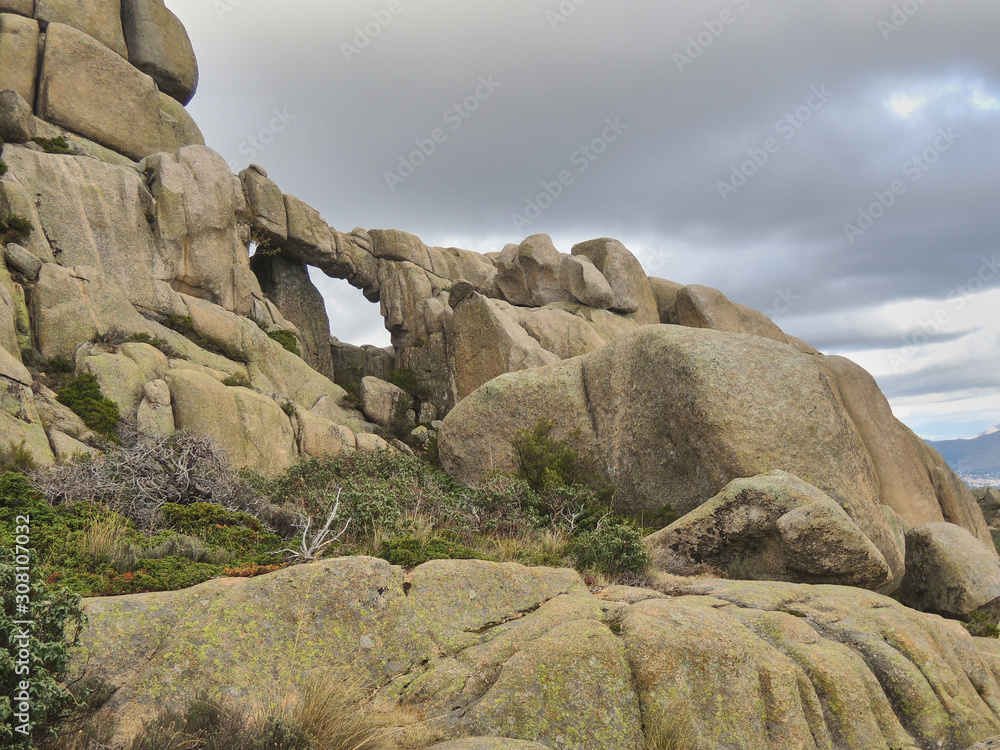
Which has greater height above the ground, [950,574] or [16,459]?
[16,459]

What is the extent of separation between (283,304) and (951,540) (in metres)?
37.3

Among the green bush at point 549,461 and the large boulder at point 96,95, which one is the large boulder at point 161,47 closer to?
the large boulder at point 96,95

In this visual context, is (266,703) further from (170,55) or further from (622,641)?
(170,55)

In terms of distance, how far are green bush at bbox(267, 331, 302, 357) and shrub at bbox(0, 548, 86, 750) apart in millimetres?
30633

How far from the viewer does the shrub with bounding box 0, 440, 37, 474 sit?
44.3 ft

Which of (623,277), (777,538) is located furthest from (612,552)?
(623,277)

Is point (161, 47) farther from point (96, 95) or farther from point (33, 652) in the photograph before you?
point (33, 652)

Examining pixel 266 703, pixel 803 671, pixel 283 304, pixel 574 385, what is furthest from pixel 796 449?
pixel 283 304

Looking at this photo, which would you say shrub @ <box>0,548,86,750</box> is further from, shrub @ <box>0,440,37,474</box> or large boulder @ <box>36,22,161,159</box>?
large boulder @ <box>36,22,161,159</box>

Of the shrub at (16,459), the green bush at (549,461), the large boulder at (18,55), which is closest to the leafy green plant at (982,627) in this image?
the green bush at (549,461)

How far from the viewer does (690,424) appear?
56.6 feet

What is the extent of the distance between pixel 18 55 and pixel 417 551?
3352cm

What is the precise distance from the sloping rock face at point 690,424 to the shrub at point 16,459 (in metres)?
10.8

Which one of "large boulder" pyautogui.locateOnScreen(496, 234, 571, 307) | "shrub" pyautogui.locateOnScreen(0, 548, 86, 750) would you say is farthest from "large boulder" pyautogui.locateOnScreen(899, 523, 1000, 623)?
"large boulder" pyautogui.locateOnScreen(496, 234, 571, 307)
